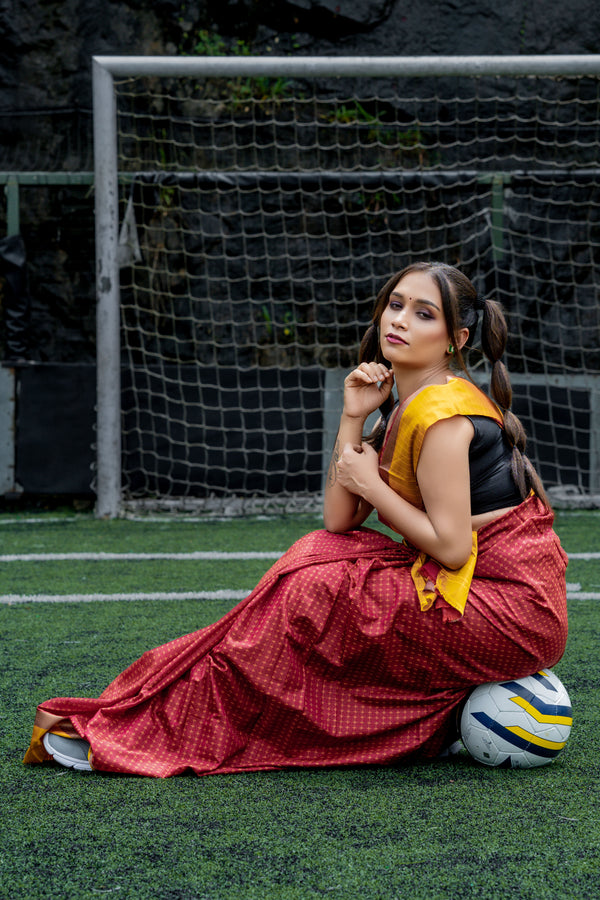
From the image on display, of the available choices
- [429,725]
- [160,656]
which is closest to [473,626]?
[429,725]

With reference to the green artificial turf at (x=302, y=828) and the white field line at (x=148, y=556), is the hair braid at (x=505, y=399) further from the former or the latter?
the white field line at (x=148, y=556)

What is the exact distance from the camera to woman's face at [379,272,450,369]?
6.37 ft

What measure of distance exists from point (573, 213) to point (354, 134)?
1963 millimetres

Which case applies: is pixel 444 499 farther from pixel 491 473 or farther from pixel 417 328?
pixel 417 328

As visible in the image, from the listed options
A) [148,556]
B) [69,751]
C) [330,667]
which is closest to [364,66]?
[148,556]

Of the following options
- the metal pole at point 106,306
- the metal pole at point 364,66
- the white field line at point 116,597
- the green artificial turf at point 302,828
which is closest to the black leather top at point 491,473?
the green artificial turf at point 302,828

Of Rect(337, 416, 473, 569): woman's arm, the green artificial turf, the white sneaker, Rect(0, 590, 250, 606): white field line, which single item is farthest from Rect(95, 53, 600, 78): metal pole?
the white sneaker

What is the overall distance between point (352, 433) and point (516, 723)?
66 centimetres

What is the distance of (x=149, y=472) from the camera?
600 cm

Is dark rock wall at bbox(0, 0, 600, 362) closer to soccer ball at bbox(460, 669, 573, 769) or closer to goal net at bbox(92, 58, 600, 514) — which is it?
goal net at bbox(92, 58, 600, 514)

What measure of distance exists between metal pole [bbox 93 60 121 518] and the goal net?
179 millimetres

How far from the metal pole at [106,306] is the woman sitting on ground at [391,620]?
3.59 metres

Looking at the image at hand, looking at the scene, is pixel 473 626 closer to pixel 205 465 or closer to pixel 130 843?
pixel 130 843

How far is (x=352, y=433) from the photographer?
200 cm
